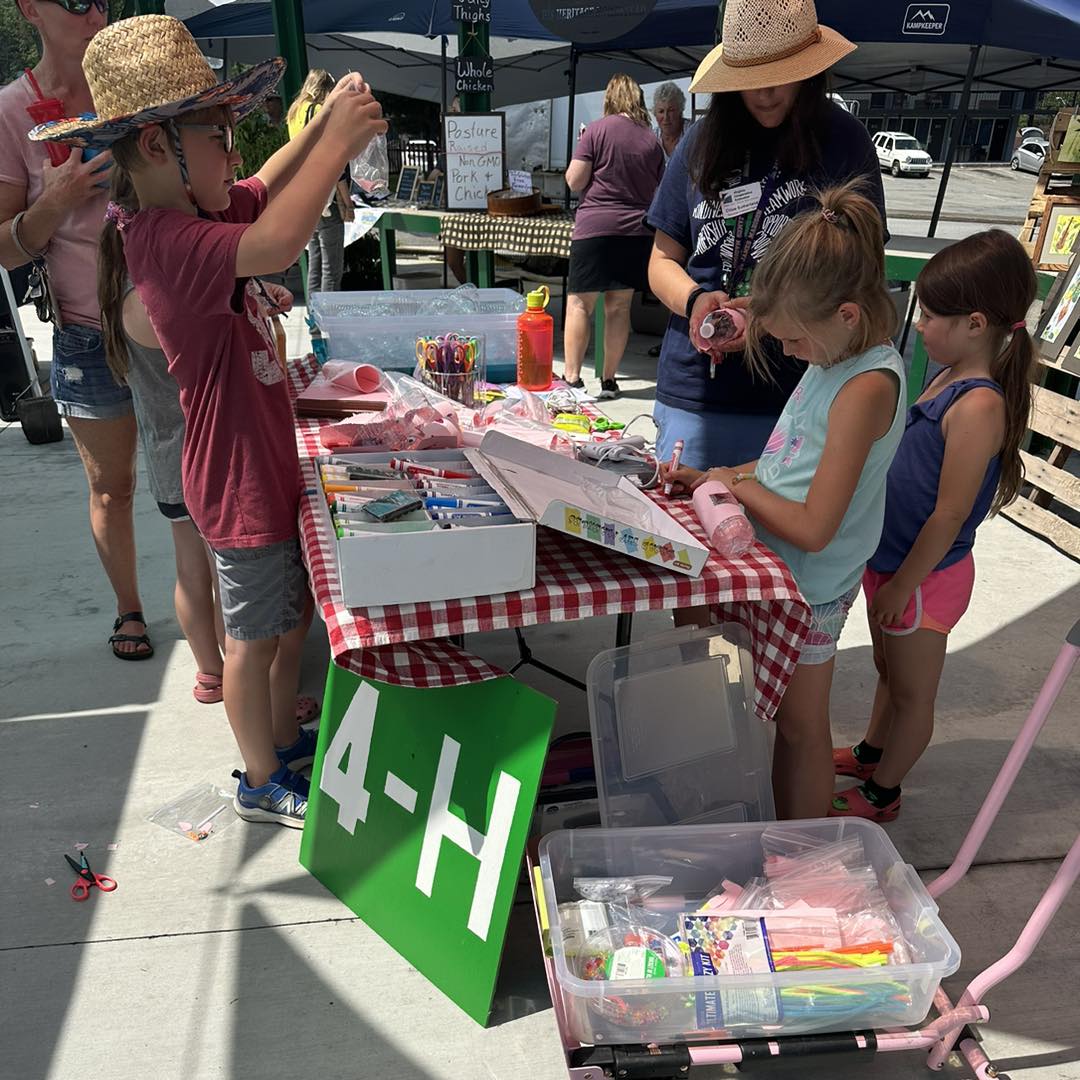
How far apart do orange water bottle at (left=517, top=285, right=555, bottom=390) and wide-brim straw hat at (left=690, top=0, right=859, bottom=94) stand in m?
0.81

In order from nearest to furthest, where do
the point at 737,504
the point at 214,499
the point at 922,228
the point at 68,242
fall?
the point at 737,504 → the point at 214,499 → the point at 68,242 → the point at 922,228

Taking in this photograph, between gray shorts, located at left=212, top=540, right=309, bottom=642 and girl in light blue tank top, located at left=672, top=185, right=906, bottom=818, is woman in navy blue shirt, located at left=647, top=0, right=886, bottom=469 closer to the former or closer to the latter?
girl in light blue tank top, located at left=672, top=185, right=906, bottom=818

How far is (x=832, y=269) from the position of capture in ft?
5.90

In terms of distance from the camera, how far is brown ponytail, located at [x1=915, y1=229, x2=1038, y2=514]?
213 cm

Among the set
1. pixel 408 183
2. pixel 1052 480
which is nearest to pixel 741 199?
pixel 1052 480

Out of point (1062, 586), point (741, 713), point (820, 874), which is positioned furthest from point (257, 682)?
point (1062, 586)

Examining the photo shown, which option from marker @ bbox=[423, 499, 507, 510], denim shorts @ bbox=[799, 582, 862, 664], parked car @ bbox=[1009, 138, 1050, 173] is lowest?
parked car @ bbox=[1009, 138, 1050, 173]

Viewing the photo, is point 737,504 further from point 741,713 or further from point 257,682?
point 257,682

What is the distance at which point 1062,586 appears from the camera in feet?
13.0

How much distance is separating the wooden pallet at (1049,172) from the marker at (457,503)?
3972 mm

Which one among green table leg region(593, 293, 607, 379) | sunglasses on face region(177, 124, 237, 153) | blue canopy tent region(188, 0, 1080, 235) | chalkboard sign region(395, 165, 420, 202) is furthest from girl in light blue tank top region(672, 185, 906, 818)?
chalkboard sign region(395, 165, 420, 202)

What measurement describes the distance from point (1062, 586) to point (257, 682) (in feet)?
10.8

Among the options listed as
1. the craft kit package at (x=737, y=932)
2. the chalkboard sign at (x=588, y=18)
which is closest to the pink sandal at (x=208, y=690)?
the craft kit package at (x=737, y=932)

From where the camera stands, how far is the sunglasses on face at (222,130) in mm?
1875
